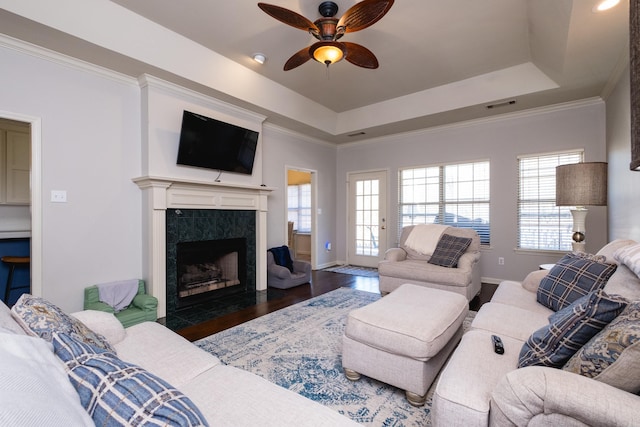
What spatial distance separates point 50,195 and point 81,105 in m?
0.95

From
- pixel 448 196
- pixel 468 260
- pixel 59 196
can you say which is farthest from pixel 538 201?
pixel 59 196

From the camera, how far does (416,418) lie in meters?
1.66

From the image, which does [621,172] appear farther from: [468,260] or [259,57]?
[259,57]

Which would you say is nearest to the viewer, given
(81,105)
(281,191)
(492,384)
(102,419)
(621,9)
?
(102,419)

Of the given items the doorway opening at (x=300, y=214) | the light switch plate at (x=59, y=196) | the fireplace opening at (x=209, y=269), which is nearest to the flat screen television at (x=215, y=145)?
the fireplace opening at (x=209, y=269)

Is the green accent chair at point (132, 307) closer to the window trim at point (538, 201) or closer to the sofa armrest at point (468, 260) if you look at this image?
the sofa armrest at point (468, 260)

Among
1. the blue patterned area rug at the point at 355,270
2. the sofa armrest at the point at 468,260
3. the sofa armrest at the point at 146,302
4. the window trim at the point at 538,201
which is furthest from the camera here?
the blue patterned area rug at the point at 355,270

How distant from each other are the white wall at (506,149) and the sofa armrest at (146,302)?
4121 millimetres

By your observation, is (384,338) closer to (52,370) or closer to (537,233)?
(52,370)

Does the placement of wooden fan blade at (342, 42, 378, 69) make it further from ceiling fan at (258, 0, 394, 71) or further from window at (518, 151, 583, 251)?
window at (518, 151, 583, 251)

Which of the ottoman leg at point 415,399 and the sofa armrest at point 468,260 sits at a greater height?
the sofa armrest at point 468,260

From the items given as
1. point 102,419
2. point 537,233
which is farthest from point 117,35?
point 537,233

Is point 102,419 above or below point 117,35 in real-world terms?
below

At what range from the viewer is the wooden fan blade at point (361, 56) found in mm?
2762
